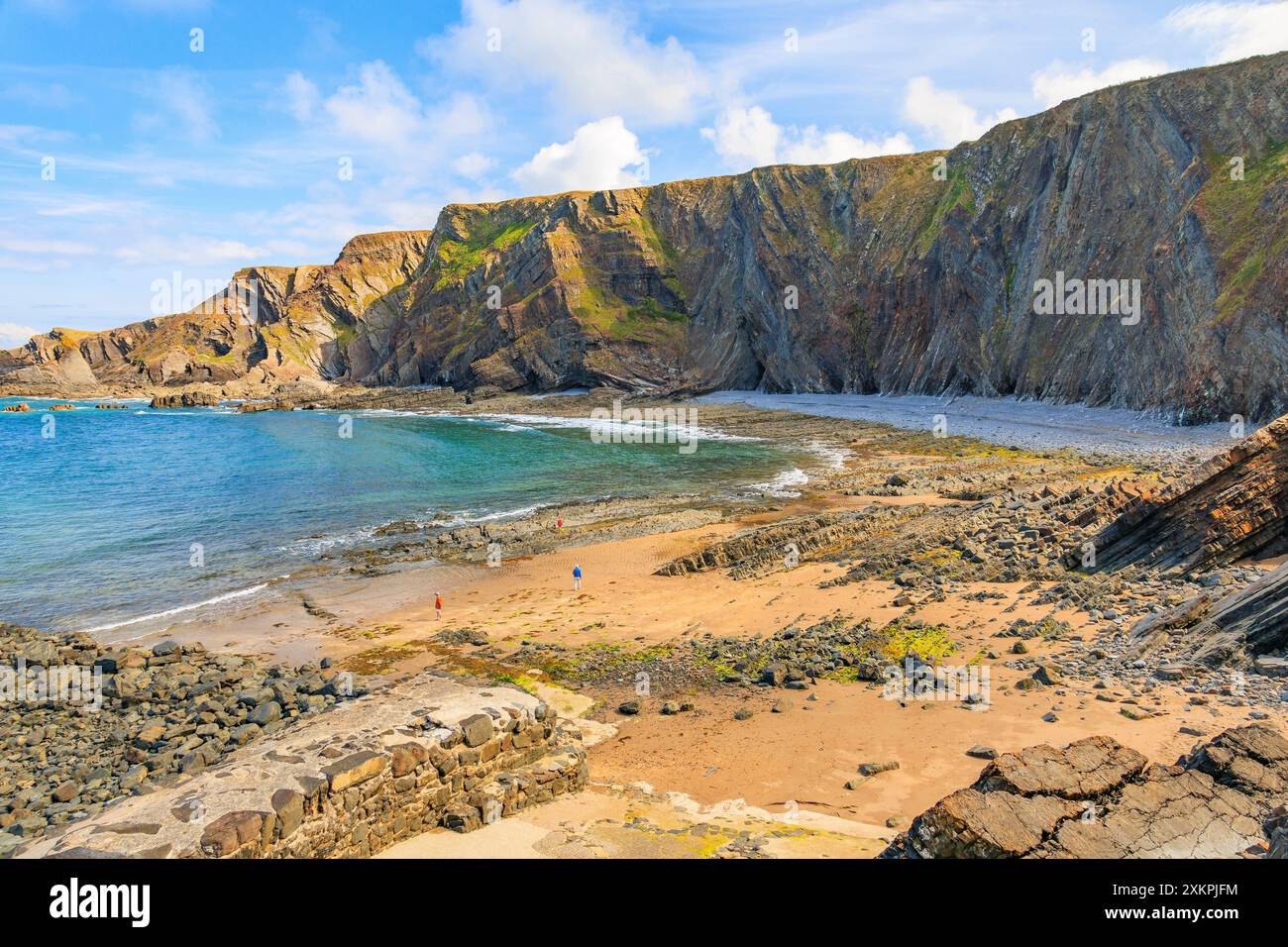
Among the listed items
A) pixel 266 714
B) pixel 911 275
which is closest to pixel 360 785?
pixel 266 714

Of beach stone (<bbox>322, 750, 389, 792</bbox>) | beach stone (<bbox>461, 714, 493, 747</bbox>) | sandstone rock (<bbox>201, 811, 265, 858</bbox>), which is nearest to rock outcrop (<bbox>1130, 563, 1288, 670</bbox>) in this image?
beach stone (<bbox>461, 714, 493, 747</bbox>)

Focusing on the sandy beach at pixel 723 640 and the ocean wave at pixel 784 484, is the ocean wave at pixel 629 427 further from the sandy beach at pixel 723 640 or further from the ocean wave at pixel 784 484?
the sandy beach at pixel 723 640

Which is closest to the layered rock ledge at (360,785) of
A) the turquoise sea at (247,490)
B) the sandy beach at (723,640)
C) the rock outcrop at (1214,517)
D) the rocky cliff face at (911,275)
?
the sandy beach at (723,640)

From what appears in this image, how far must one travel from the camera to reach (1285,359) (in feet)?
123

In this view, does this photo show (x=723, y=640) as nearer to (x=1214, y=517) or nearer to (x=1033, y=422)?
(x=1214, y=517)

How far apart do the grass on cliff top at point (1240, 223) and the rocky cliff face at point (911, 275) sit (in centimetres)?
16

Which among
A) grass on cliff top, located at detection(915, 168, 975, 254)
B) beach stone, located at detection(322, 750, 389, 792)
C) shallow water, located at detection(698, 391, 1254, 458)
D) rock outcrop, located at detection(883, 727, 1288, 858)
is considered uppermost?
grass on cliff top, located at detection(915, 168, 975, 254)

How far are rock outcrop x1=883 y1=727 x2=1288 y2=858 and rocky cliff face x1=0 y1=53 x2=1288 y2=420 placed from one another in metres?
40.9

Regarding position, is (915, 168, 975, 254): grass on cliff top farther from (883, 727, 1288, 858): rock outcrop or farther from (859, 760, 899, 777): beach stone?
(883, 727, 1288, 858): rock outcrop

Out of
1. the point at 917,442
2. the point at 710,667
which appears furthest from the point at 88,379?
the point at 710,667

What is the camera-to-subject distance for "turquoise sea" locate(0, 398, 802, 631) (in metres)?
25.0

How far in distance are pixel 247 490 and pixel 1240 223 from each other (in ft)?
201
